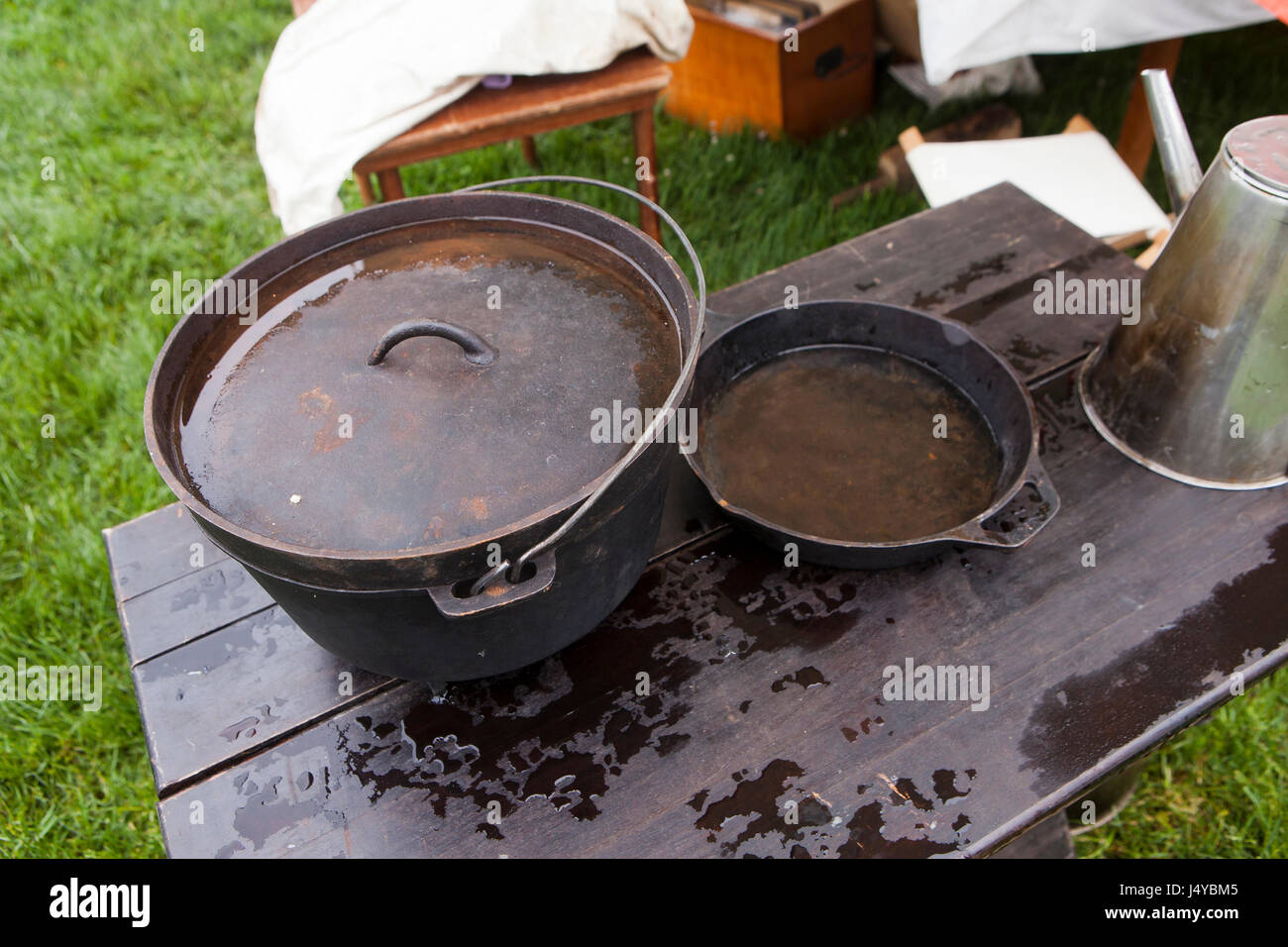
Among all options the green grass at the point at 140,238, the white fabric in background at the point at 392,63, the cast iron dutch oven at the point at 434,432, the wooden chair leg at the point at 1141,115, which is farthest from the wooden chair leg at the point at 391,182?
the wooden chair leg at the point at 1141,115

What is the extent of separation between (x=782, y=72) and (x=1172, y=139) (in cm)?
223

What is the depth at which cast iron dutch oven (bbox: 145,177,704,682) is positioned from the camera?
1.09 meters

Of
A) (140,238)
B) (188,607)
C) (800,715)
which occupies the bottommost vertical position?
(800,715)

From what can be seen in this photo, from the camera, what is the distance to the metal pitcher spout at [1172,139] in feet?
5.25

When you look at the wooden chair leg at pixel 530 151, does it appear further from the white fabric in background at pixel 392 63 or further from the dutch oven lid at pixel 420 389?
the dutch oven lid at pixel 420 389

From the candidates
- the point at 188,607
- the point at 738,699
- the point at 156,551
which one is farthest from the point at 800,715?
the point at 156,551

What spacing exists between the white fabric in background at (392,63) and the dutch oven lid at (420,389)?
4.15 ft

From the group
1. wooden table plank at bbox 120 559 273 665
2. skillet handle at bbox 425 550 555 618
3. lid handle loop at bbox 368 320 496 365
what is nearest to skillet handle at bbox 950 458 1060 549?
skillet handle at bbox 425 550 555 618

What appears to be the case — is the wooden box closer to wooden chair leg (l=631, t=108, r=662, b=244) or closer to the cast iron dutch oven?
wooden chair leg (l=631, t=108, r=662, b=244)

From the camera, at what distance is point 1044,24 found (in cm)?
271

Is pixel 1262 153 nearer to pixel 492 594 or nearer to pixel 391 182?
pixel 492 594

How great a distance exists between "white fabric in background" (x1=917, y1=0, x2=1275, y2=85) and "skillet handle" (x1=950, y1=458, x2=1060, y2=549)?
1636 millimetres
